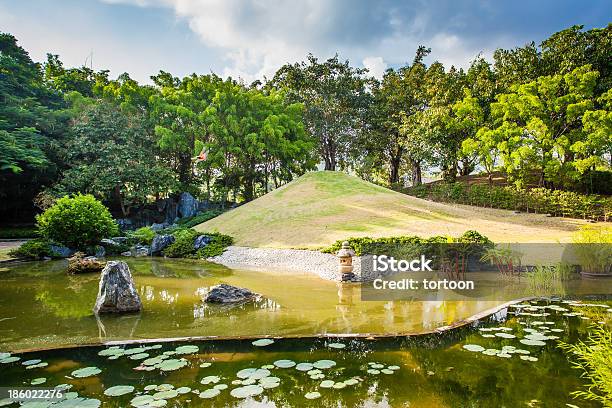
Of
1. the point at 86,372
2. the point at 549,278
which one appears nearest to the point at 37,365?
the point at 86,372

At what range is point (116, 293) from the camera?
6797 millimetres

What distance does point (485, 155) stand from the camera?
81.0 ft

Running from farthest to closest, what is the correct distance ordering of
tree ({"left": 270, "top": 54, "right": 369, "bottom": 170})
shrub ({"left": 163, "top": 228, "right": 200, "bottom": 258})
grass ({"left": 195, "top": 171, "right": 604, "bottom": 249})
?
tree ({"left": 270, "top": 54, "right": 369, "bottom": 170}) → shrub ({"left": 163, "top": 228, "right": 200, "bottom": 258}) → grass ({"left": 195, "top": 171, "right": 604, "bottom": 249})

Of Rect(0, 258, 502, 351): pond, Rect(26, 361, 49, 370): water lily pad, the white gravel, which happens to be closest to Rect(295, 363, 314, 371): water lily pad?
Rect(0, 258, 502, 351): pond

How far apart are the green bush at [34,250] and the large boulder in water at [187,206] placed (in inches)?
438

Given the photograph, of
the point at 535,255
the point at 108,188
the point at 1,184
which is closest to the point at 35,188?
the point at 1,184

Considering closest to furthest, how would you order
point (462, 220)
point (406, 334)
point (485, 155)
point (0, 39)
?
point (406, 334) < point (462, 220) < point (0, 39) < point (485, 155)

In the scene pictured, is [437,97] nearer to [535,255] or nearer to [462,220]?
[462,220]

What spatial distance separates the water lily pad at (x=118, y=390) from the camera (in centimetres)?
356

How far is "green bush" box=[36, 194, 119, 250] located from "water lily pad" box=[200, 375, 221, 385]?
13.2 m

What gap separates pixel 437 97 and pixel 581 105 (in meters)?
9.39

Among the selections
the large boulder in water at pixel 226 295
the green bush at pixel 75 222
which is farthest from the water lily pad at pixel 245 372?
the green bush at pixel 75 222

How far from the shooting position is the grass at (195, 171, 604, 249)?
1484cm

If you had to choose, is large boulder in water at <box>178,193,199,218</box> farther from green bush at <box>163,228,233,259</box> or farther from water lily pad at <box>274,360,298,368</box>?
water lily pad at <box>274,360,298,368</box>
